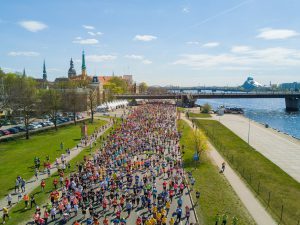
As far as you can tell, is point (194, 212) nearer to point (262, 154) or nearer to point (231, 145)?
point (262, 154)

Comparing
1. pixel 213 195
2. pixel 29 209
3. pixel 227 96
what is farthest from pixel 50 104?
pixel 227 96

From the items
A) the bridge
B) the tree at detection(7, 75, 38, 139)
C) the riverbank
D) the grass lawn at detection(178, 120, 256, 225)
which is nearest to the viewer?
the grass lawn at detection(178, 120, 256, 225)

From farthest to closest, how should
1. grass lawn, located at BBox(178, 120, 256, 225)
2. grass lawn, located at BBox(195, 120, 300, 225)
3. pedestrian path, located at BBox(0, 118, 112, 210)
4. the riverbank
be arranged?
the riverbank → pedestrian path, located at BBox(0, 118, 112, 210) → grass lawn, located at BBox(195, 120, 300, 225) → grass lawn, located at BBox(178, 120, 256, 225)

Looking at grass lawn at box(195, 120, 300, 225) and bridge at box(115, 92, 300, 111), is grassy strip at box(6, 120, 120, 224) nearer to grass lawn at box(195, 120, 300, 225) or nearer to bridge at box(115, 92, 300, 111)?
grass lawn at box(195, 120, 300, 225)

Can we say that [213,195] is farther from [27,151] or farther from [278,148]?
[278,148]

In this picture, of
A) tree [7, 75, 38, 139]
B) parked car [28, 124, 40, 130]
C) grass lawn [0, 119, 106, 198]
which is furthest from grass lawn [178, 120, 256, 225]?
parked car [28, 124, 40, 130]

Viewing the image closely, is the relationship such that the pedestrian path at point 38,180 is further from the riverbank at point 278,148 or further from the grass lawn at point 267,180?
the riverbank at point 278,148
